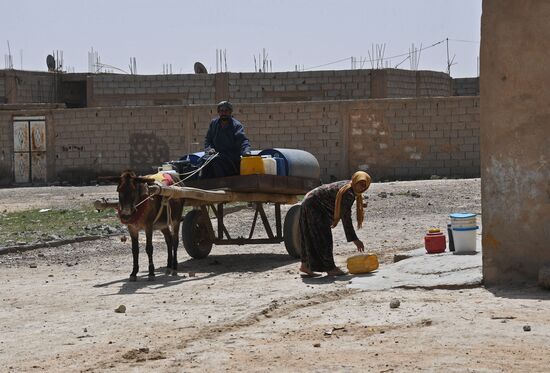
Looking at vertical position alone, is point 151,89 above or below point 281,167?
above

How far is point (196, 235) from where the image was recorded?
46.6ft

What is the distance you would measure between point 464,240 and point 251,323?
330 centimetres

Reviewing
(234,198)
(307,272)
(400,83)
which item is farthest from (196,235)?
(400,83)

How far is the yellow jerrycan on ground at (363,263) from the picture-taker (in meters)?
11.3

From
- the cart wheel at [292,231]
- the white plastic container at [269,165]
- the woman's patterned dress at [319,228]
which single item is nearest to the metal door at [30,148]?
the white plastic container at [269,165]

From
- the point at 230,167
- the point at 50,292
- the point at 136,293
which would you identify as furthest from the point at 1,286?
the point at 230,167

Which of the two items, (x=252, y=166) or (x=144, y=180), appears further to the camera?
(x=252, y=166)

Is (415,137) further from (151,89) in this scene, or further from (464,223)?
(464,223)

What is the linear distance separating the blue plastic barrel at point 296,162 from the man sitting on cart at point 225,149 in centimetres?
59

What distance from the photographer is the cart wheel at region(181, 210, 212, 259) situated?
14.1 m

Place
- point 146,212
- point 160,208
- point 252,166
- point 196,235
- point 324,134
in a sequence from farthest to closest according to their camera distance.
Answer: point 324,134 < point 196,235 < point 252,166 < point 160,208 < point 146,212

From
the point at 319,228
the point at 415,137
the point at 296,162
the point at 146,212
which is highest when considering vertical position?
the point at 415,137

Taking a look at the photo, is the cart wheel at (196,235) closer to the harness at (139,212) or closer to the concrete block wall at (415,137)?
the harness at (139,212)

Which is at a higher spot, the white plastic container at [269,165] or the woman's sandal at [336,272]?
the white plastic container at [269,165]
